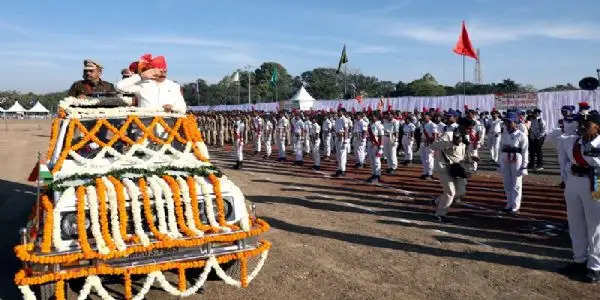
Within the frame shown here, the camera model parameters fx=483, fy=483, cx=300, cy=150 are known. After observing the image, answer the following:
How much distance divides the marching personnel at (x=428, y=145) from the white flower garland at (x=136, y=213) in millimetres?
10794

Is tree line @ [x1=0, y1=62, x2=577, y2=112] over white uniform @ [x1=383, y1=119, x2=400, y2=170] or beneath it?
over

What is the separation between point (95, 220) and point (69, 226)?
0.37 m

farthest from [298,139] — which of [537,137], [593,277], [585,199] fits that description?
[593,277]

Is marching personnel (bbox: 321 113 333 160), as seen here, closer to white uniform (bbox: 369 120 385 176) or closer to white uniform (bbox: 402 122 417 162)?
white uniform (bbox: 402 122 417 162)

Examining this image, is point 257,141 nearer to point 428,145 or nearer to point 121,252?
point 428,145

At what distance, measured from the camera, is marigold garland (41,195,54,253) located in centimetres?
404

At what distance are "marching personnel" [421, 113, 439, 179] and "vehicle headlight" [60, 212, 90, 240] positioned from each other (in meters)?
11.2

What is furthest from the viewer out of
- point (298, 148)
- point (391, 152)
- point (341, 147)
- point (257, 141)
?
point (257, 141)

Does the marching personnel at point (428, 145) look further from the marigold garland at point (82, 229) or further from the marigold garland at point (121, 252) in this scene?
the marigold garland at point (82, 229)

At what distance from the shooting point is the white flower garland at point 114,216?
4.25 metres

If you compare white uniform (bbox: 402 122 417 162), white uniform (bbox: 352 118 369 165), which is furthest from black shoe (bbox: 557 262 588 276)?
white uniform (bbox: 402 122 417 162)

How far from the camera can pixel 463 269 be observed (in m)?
6.02

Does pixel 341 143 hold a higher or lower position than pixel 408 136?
lower

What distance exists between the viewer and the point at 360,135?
1552 centimetres
